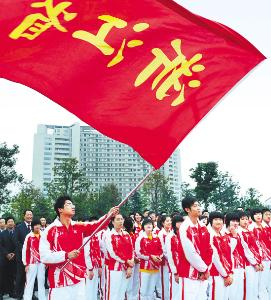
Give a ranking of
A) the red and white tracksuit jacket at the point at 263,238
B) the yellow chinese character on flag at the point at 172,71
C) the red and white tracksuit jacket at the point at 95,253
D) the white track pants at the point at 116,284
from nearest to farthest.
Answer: the yellow chinese character on flag at the point at 172,71 < the white track pants at the point at 116,284 < the red and white tracksuit jacket at the point at 263,238 < the red and white tracksuit jacket at the point at 95,253

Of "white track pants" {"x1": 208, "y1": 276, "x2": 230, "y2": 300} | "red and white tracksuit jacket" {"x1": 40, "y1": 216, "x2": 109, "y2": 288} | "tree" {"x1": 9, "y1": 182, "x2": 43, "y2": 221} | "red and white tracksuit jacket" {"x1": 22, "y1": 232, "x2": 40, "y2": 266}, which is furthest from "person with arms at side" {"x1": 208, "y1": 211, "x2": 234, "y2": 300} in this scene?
"tree" {"x1": 9, "y1": 182, "x2": 43, "y2": 221}

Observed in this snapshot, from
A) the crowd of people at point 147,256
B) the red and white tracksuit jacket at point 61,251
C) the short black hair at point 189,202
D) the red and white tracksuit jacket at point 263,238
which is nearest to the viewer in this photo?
the red and white tracksuit jacket at point 61,251

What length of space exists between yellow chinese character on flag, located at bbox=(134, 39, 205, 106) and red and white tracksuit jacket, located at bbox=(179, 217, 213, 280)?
2.21 metres

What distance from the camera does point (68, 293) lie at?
16.6ft

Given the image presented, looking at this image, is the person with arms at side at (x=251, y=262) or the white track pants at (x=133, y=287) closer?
the person with arms at side at (x=251, y=262)

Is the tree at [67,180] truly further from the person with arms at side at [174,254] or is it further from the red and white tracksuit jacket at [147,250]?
the person with arms at side at [174,254]

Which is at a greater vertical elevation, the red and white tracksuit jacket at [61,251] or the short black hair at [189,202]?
the short black hair at [189,202]

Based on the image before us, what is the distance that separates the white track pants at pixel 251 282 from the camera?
25.0ft

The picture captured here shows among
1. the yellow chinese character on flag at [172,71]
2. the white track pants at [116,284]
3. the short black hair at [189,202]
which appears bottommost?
the white track pants at [116,284]

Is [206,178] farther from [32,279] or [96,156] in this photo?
[96,156]

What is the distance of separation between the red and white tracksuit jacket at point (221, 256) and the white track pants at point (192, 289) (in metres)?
0.86

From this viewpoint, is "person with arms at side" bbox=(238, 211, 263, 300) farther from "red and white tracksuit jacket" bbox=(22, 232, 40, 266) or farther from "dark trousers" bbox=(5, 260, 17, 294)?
"dark trousers" bbox=(5, 260, 17, 294)

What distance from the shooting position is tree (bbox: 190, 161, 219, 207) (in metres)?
39.3

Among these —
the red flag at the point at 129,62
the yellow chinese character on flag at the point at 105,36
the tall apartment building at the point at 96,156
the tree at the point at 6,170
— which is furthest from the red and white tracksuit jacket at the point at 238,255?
the tall apartment building at the point at 96,156
